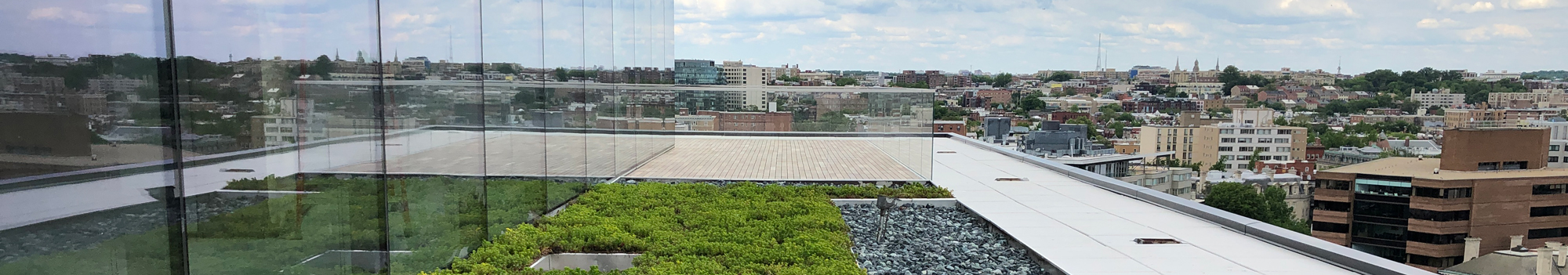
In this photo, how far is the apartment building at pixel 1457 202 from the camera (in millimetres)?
11922

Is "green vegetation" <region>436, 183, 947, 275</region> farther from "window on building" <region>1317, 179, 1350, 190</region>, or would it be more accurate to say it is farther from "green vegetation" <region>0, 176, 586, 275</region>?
"window on building" <region>1317, 179, 1350, 190</region>

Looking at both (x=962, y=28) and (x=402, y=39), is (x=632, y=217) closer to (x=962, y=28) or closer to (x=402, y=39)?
(x=402, y=39)

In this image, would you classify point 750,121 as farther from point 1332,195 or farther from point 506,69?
point 1332,195

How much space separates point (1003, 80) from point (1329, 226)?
21759 millimetres

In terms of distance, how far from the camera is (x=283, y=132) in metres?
2.66

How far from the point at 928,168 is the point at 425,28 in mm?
5837

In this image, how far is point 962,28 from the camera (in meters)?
38.9

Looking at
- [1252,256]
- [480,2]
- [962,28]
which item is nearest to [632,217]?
[480,2]

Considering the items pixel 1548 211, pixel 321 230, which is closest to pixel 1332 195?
pixel 1548 211

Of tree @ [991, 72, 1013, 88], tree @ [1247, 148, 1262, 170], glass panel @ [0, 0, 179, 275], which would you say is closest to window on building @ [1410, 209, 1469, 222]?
tree @ [1247, 148, 1262, 170]

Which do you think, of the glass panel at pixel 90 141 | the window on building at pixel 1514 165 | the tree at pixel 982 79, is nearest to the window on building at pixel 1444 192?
the window on building at pixel 1514 165

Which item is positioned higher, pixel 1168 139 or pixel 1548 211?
pixel 1548 211

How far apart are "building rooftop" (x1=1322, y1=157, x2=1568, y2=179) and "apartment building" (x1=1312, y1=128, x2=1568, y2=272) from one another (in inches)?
1.2

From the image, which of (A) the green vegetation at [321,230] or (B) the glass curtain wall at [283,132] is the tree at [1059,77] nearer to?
(B) the glass curtain wall at [283,132]
